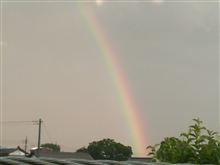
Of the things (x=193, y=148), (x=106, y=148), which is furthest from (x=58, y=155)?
(x=106, y=148)

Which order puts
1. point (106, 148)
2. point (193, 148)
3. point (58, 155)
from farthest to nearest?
point (106, 148)
point (58, 155)
point (193, 148)

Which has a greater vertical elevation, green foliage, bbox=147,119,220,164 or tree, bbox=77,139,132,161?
green foliage, bbox=147,119,220,164

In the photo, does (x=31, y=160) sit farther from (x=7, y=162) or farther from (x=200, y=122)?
(x=200, y=122)

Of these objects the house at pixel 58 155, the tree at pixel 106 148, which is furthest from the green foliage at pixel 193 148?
the tree at pixel 106 148

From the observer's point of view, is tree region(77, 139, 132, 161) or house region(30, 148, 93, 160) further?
tree region(77, 139, 132, 161)

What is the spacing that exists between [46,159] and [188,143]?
5054 millimetres

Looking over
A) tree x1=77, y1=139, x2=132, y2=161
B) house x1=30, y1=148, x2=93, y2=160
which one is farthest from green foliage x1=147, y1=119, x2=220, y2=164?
tree x1=77, y1=139, x2=132, y2=161

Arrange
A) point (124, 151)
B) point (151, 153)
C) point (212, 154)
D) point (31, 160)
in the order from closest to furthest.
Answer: point (31, 160) < point (212, 154) < point (151, 153) < point (124, 151)

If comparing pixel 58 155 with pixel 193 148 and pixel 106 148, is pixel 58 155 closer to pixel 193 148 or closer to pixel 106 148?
pixel 193 148

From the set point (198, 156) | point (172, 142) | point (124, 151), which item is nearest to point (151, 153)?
point (172, 142)

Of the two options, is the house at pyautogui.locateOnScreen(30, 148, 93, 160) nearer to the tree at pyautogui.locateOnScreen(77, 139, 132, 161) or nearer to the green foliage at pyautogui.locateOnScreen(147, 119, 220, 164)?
the green foliage at pyautogui.locateOnScreen(147, 119, 220, 164)

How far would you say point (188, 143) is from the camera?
25.3ft

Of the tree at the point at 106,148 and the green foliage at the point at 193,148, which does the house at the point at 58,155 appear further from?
the tree at the point at 106,148

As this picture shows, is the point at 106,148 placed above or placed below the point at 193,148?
below
